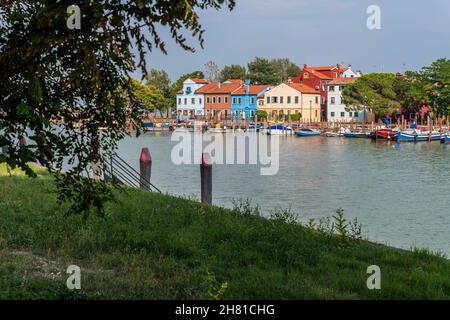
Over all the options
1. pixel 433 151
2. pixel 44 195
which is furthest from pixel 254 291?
pixel 433 151

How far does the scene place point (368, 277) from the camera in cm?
762

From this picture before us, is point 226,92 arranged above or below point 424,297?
above

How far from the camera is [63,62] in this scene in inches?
205

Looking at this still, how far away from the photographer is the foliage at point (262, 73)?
14138 cm

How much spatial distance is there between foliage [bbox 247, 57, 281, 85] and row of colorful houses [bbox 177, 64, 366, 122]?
13.8 m

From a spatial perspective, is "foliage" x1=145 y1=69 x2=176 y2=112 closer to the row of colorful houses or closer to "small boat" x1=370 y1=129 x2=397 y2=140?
the row of colorful houses

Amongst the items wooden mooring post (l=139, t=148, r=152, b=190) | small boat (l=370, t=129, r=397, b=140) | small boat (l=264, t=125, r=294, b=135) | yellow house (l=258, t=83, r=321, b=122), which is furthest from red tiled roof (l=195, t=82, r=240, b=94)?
wooden mooring post (l=139, t=148, r=152, b=190)

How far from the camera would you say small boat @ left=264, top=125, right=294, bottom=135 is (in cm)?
9803

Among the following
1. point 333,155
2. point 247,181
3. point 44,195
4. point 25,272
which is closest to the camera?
point 25,272

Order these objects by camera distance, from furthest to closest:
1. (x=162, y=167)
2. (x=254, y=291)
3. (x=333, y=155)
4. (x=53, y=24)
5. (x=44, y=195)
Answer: (x=333, y=155) < (x=162, y=167) < (x=44, y=195) < (x=254, y=291) < (x=53, y=24)

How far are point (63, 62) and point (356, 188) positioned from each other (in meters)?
30.2

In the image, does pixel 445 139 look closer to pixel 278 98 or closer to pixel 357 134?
pixel 357 134

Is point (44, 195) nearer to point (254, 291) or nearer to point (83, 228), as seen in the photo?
point (83, 228)

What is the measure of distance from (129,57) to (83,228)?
4.83 metres
